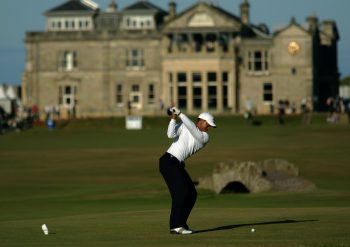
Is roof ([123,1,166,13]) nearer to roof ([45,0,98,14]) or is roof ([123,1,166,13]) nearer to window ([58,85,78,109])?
roof ([45,0,98,14])

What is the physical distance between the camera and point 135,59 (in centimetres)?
11700

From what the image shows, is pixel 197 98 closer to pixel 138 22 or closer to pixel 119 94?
pixel 119 94

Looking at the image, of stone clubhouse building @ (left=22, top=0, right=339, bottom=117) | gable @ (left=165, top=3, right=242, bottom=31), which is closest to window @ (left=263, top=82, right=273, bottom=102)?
stone clubhouse building @ (left=22, top=0, right=339, bottom=117)

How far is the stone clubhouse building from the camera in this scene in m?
113

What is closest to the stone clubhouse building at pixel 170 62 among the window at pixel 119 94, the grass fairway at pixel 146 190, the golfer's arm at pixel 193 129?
the window at pixel 119 94

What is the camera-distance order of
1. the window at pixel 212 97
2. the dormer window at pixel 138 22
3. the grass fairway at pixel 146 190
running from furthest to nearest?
the dormer window at pixel 138 22, the window at pixel 212 97, the grass fairway at pixel 146 190

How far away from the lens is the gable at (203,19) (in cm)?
11338

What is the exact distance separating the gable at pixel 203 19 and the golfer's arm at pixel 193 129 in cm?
8948

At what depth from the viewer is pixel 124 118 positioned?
10000 cm

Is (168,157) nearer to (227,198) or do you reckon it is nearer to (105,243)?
(105,243)

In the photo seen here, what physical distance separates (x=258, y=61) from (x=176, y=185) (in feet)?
298

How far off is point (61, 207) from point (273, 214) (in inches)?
369

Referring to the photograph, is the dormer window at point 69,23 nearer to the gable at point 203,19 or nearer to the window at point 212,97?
the gable at point 203,19

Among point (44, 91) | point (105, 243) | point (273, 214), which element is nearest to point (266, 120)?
point (44, 91)
